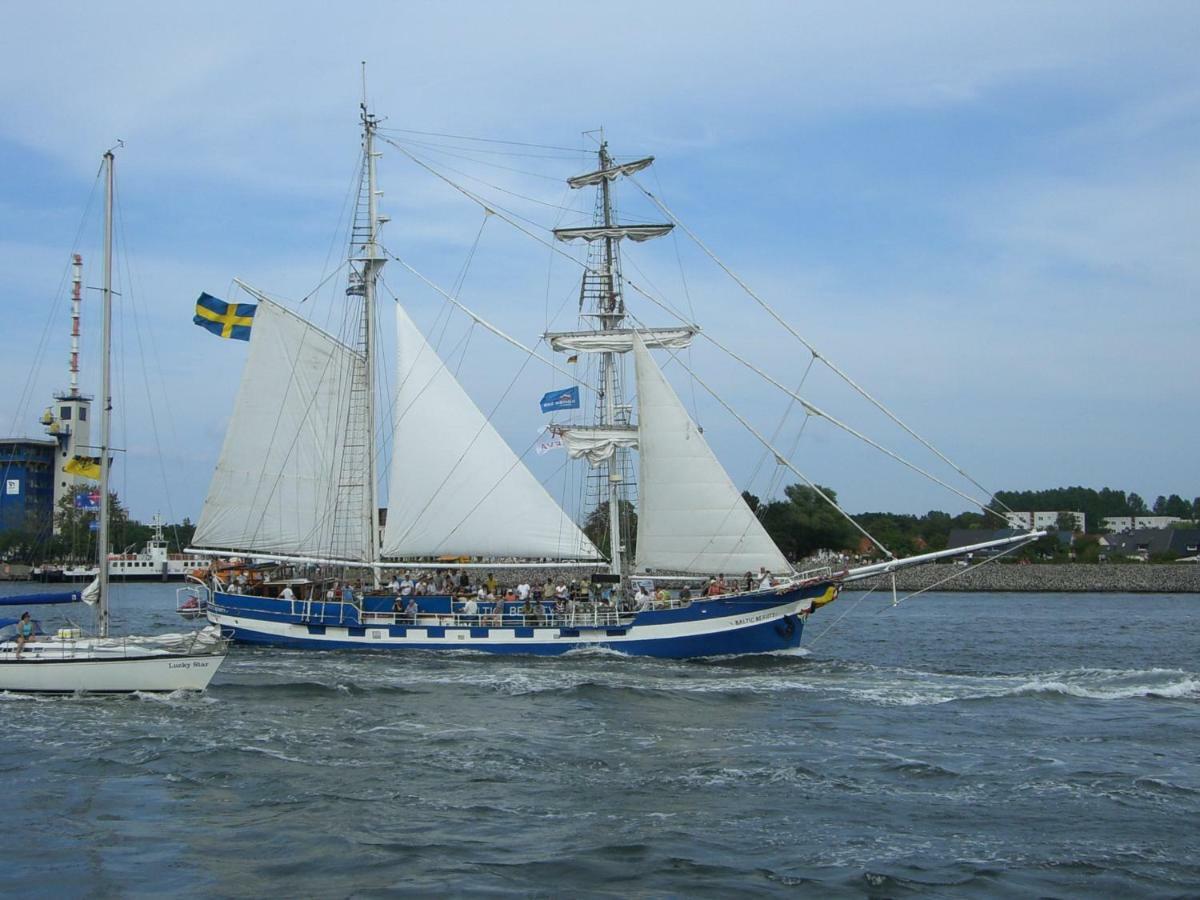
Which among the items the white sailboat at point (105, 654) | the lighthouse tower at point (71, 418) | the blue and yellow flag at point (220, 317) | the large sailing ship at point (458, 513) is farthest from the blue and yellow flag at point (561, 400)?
the lighthouse tower at point (71, 418)

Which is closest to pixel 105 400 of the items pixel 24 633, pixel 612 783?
pixel 24 633

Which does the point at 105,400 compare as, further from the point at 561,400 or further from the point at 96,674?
the point at 561,400

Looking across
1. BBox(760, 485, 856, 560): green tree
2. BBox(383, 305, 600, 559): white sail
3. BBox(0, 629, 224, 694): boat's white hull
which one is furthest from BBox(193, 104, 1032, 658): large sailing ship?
BBox(760, 485, 856, 560): green tree

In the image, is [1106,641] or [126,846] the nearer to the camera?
[126,846]

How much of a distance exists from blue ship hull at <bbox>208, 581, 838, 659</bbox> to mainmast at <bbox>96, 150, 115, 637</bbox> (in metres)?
13.8

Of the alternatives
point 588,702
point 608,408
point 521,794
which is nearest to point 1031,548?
point 608,408

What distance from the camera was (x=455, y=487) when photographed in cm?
4712

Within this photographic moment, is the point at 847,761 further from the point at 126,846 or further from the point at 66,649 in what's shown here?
the point at 66,649

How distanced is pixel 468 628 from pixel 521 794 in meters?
21.8

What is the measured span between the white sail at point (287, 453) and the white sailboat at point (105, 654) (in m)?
17.4

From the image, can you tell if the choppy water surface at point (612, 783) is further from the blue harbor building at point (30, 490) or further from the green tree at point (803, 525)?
the blue harbor building at point (30, 490)

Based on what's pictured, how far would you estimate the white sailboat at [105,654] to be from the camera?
99.3ft

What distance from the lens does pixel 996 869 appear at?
17391mm

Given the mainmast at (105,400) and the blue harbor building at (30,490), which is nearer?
the mainmast at (105,400)
